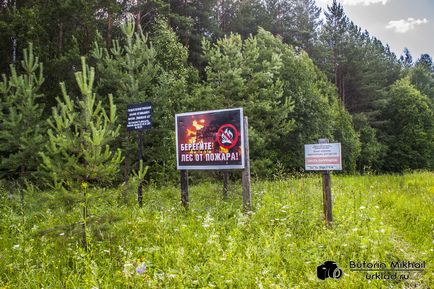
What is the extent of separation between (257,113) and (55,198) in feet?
36.1

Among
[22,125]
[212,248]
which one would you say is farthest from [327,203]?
[22,125]

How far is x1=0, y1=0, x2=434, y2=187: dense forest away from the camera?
12.1 metres

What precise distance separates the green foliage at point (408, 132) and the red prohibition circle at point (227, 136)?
32.6 metres

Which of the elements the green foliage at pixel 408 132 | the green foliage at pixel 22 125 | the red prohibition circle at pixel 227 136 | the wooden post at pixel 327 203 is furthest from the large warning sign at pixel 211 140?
the green foliage at pixel 408 132

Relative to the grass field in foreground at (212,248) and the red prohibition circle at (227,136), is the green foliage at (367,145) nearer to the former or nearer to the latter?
the grass field in foreground at (212,248)

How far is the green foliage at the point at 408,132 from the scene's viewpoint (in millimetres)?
35781

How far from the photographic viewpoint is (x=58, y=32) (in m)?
19.7

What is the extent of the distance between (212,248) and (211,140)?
338 centimetres

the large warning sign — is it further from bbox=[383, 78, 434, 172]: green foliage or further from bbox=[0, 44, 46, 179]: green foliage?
bbox=[383, 78, 434, 172]: green foliage

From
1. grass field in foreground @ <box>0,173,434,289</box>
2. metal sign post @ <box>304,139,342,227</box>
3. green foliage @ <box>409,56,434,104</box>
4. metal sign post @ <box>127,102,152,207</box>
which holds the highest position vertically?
green foliage @ <box>409,56,434,104</box>

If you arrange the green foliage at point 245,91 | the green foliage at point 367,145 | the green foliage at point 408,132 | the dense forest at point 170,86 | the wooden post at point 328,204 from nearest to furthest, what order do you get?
the wooden post at point 328,204 < the dense forest at point 170,86 < the green foliage at point 245,91 < the green foliage at point 367,145 < the green foliage at point 408,132

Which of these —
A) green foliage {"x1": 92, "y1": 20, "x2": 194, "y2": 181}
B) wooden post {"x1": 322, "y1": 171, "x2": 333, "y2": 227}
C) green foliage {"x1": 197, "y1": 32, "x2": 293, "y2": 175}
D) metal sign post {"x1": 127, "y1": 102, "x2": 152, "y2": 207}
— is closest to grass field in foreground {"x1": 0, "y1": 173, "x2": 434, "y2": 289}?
wooden post {"x1": 322, "y1": 171, "x2": 333, "y2": 227}

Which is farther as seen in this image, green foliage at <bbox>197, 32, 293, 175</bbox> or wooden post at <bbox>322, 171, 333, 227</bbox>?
green foliage at <bbox>197, 32, 293, 175</bbox>

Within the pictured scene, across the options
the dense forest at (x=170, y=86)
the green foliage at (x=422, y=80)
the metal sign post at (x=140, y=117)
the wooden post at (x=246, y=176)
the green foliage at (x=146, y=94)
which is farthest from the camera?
the green foliage at (x=422, y=80)
